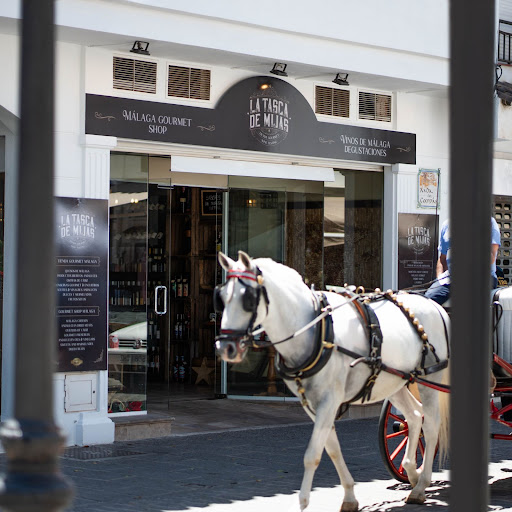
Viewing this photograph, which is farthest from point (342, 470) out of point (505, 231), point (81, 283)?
point (505, 231)

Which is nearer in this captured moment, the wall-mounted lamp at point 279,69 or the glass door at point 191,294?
the wall-mounted lamp at point 279,69

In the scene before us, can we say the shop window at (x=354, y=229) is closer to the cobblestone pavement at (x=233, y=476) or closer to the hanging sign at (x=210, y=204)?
the hanging sign at (x=210, y=204)

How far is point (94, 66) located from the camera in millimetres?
10750

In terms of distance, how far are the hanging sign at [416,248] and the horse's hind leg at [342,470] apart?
6.58 m

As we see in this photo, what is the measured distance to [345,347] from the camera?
7.21 meters

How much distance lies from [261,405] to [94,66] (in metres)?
5.33

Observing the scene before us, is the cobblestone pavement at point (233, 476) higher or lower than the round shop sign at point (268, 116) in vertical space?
lower

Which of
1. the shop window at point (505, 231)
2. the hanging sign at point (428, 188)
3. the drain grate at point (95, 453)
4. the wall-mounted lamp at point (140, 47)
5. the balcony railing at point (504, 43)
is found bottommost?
the drain grate at point (95, 453)

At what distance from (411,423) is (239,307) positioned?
2382 mm

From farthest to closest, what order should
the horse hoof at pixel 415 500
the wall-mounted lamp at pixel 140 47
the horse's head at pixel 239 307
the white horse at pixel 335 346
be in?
the wall-mounted lamp at pixel 140 47 < the horse hoof at pixel 415 500 < the white horse at pixel 335 346 < the horse's head at pixel 239 307

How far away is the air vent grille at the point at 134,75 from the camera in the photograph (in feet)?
35.9

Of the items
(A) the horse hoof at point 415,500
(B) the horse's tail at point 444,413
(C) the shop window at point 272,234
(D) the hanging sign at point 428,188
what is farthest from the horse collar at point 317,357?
(D) the hanging sign at point 428,188

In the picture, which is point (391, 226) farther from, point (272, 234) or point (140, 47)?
point (140, 47)

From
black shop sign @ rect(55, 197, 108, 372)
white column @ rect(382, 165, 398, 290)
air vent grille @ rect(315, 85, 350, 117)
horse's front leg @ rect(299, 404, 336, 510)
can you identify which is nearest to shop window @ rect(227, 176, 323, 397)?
white column @ rect(382, 165, 398, 290)
